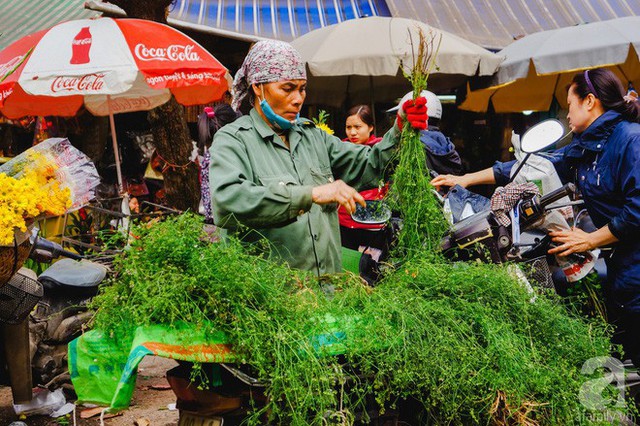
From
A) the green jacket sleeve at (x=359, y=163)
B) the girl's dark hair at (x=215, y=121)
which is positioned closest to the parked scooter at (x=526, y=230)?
the green jacket sleeve at (x=359, y=163)

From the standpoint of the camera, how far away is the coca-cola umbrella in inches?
236

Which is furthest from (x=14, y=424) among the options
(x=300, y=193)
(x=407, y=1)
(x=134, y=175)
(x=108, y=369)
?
(x=407, y=1)

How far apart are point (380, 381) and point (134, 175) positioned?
8.49 metres

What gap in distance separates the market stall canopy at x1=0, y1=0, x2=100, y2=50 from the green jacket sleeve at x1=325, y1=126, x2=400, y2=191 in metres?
8.56

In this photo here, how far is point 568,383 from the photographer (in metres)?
2.60

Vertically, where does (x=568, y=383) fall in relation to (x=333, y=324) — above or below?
below

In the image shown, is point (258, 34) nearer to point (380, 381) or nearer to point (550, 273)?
point (550, 273)

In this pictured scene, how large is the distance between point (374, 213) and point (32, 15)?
10.1 m

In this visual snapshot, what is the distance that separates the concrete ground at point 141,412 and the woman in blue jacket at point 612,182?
8.44ft

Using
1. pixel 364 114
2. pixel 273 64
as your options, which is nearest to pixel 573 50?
pixel 364 114

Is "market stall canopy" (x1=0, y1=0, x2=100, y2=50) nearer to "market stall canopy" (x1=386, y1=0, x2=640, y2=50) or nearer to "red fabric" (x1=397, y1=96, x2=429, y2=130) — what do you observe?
"market stall canopy" (x1=386, y1=0, x2=640, y2=50)

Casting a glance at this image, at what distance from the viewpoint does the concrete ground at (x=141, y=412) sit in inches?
183

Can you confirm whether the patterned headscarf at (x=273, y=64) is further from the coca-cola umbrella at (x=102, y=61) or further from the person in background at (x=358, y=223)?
the coca-cola umbrella at (x=102, y=61)

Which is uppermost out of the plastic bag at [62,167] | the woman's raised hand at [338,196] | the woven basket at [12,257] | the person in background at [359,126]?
the woman's raised hand at [338,196]
